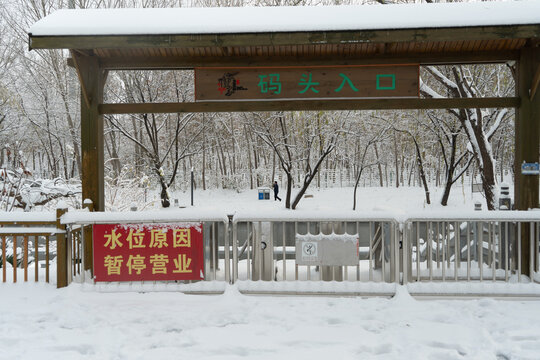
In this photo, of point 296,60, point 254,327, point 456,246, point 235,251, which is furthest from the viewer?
point 296,60

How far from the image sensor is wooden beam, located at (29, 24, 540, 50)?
5.48 m

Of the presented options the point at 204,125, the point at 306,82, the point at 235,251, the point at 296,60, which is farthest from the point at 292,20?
the point at 204,125

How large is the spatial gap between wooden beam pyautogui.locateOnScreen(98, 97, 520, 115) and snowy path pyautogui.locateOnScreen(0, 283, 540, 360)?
2.86m

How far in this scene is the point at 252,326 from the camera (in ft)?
14.7

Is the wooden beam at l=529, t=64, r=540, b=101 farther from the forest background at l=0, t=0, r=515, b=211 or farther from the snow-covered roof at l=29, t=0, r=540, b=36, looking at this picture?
the forest background at l=0, t=0, r=515, b=211

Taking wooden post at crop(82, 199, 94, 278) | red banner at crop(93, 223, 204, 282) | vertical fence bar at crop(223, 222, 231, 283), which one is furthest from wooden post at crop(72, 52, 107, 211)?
vertical fence bar at crop(223, 222, 231, 283)

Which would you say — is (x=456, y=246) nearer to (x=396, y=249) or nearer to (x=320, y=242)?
(x=396, y=249)

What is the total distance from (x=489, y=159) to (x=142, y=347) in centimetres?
1102

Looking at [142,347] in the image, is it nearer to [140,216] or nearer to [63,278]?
[140,216]

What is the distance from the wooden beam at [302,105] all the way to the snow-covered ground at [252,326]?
112 inches

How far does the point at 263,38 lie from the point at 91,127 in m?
3.13

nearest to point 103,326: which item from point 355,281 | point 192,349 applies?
point 192,349

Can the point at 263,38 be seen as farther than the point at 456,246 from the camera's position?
Yes

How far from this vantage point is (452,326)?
4.43m
